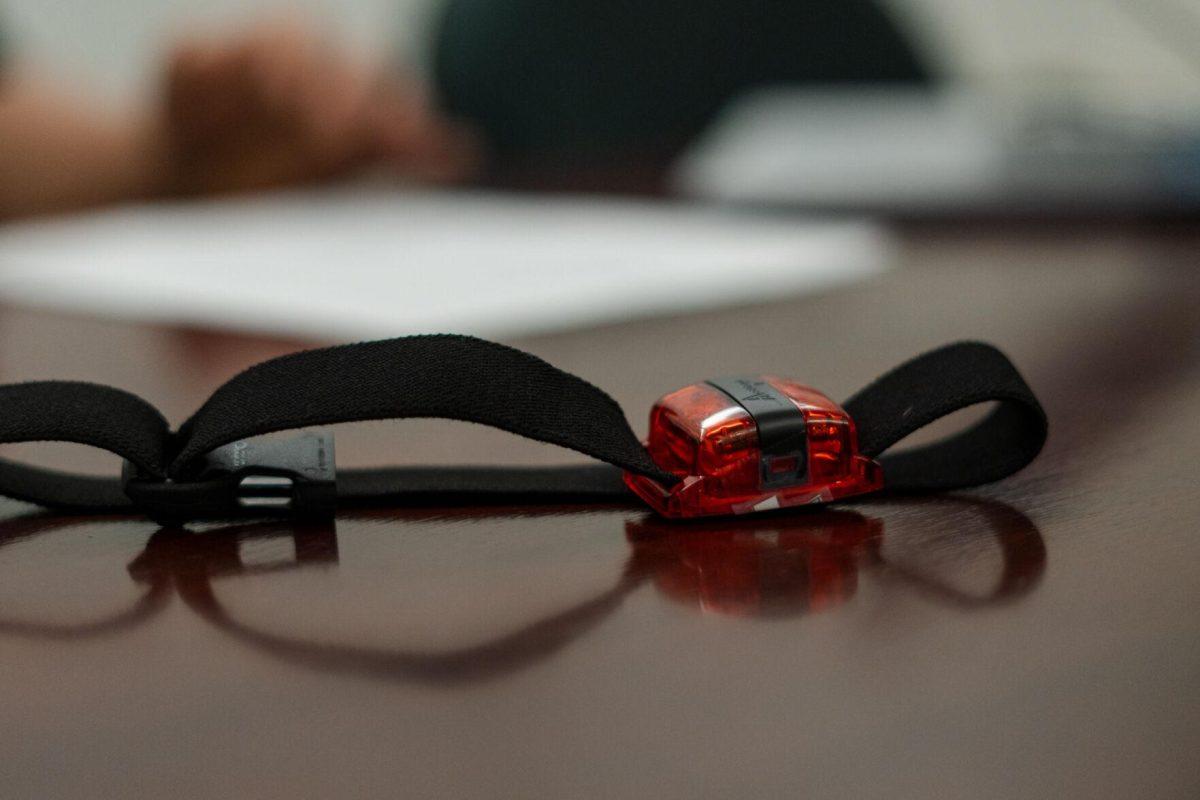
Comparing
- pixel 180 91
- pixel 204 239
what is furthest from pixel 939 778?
pixel 180 91

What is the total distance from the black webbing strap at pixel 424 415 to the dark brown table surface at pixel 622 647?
0.04 feet

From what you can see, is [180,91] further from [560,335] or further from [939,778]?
[939,778]

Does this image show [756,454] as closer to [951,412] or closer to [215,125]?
[951,412]

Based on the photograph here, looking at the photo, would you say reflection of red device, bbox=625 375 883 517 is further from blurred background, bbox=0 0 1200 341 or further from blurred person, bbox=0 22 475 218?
blurred person, bbox=0 22 475 218

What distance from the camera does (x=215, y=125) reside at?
180 centimetres

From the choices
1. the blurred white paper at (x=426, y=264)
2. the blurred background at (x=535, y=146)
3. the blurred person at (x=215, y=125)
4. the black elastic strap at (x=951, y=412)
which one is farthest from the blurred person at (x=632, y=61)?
the black elastic strap at (x=951, y=412)

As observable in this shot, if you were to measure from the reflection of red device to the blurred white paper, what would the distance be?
336 mm

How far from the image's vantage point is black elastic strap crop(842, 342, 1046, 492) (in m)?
0.38

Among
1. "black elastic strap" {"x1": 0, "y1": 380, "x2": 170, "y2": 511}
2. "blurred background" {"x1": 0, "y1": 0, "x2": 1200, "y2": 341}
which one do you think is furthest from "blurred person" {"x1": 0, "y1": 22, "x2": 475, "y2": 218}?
"black elastic strap" {"x1": 0, "y1": 380, "x2": 170, "y2": 511}

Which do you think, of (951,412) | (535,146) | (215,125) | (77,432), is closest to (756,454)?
(951,412)

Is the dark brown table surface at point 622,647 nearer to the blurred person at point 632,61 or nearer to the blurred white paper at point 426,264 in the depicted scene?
the blurred white paper at point 426,264

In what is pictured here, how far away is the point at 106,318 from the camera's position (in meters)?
0.75

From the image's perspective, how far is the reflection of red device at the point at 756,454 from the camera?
0.35 metres

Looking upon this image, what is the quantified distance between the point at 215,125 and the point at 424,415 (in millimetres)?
1585
